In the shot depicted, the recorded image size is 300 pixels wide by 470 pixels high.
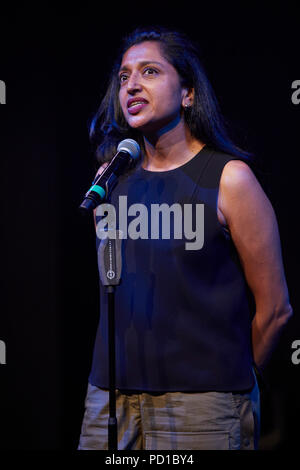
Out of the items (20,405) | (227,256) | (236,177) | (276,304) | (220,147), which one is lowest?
(20,405)

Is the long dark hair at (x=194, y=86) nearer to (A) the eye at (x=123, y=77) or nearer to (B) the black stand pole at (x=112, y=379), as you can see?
(A) the eye at (x=123, y=77)

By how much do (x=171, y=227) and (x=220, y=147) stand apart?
310 millimetres

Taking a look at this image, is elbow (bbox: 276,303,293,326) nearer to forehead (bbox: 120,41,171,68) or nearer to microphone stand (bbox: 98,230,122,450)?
microphone stand (bbox: 98,230,122,450)

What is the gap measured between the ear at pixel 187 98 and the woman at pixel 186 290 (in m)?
0.05

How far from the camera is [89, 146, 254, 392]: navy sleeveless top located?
4.77 feet

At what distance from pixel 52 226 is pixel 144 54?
92 cm

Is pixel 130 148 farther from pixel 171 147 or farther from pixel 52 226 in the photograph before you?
pixel 52 226

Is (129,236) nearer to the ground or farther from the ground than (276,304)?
farther from the ground

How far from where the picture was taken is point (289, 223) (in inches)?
86.5

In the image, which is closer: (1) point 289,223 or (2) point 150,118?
(2) point 150,118

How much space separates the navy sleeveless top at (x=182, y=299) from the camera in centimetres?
146

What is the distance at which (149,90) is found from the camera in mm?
1641

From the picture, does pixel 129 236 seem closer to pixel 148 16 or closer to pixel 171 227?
pixel 171 227

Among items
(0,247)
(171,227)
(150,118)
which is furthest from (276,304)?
(0,247)
